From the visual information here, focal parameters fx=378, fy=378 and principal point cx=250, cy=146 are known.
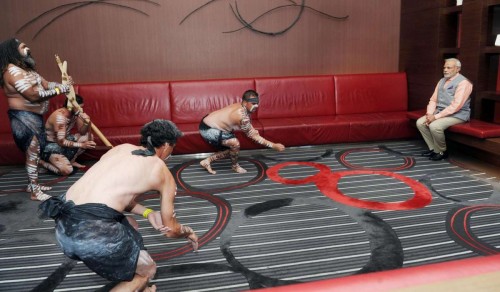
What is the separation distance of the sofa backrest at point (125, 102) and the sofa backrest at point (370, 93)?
239 centimetres

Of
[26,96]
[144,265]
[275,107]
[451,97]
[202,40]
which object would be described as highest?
[202,40]

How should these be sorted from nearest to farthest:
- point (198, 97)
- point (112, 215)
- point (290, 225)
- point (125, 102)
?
point (112, 215) < point (290, 225) < point (125, 102) < point (198, 97)

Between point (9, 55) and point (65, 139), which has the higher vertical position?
point (9, 55)

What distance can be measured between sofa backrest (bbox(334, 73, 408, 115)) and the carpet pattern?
1283mm

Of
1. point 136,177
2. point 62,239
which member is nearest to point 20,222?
point 62,239

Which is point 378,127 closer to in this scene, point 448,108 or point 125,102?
point 448,108

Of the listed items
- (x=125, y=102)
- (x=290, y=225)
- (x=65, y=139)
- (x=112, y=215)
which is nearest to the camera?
(x=112, y=215)

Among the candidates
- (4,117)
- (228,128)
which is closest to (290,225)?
(228,128)

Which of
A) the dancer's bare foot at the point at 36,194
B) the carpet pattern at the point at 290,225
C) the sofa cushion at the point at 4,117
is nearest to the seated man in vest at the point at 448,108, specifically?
the carpet pattern at the point at 290,225

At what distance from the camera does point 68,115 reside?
3.75m

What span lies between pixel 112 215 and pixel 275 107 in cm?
366

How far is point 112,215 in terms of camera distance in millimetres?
1645

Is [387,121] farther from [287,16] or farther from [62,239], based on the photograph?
[62,239]

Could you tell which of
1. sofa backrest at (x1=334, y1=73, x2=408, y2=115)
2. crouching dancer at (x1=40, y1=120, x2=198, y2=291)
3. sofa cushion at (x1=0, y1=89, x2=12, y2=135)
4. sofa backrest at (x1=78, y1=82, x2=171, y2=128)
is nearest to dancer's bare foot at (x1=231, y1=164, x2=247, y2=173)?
sofa backrest at (x1=78, y1=82, x2=171, y2=128)
